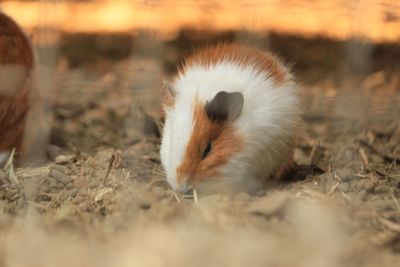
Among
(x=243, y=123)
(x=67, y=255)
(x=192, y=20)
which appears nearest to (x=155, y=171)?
(x=243, y=123)

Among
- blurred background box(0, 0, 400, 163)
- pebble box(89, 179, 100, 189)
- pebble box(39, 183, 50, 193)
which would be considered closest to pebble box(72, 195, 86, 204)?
pebble box(89, 179, 100, 189)

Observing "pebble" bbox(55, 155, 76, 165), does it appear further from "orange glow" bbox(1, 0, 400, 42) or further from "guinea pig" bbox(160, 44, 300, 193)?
"orange glow" bbox(1, 0, 400, 42)

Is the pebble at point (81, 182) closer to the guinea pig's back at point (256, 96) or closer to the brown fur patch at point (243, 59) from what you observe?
the guinea pig's back at point (256, 96)

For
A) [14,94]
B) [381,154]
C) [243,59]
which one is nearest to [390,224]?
[243,59]

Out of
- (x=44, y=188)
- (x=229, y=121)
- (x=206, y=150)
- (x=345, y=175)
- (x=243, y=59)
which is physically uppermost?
(x=243, y=59)

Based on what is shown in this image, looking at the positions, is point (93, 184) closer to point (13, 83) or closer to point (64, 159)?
point (64, 159)

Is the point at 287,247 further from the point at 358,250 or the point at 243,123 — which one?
the point at 243,123
